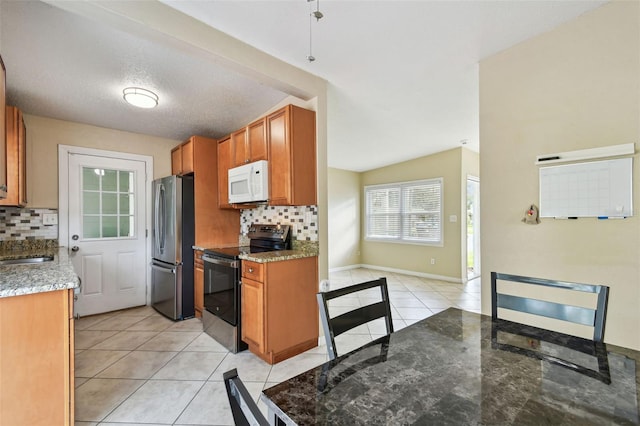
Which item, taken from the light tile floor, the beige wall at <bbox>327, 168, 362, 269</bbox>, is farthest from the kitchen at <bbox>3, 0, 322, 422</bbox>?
the beige wall at <bbox>327, 168, 362, 269</bbox>

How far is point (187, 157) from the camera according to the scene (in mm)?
3537

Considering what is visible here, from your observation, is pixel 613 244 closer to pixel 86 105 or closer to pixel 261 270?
pixel 261 270

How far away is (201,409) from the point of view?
1709mm

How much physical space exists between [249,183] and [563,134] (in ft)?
8.37

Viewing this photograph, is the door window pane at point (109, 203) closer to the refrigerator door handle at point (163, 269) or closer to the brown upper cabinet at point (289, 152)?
the refrigerator door handle at point (163, 269)

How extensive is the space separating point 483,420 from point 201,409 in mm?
1728

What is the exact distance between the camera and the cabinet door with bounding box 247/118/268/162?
8.84 feet

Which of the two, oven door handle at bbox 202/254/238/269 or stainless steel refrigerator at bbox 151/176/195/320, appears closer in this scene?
oven door handle at bbox 202/254/238/269

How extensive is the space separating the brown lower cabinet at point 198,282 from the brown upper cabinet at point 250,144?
1217 millimetres

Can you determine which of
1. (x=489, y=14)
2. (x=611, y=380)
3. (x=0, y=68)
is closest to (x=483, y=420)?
(x=611, y=380)

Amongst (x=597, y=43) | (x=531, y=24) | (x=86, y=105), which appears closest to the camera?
(x=597, y=43)

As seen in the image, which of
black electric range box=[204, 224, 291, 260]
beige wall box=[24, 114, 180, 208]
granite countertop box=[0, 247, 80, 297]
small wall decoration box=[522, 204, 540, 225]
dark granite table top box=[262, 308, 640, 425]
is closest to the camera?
dark granite table top box=[262, 308, 640, 425]

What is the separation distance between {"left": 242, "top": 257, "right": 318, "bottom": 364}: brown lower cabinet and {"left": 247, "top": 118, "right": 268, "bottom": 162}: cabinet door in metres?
1.08

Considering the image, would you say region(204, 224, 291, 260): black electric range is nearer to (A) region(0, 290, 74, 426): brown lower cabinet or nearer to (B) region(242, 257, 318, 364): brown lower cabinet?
(B) region(242, 257, 318, 364): brown lower cabinet
